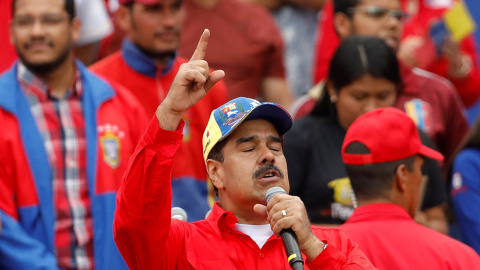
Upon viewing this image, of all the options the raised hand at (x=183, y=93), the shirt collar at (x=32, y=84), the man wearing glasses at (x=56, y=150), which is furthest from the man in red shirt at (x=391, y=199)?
the shirt collar at (x=32, y=84)

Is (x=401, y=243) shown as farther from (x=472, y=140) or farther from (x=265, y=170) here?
(x=472, y=140)

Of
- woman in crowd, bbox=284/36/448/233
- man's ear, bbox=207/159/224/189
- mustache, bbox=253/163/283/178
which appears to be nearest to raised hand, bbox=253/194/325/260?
mustache, bbox=253/163/283/178

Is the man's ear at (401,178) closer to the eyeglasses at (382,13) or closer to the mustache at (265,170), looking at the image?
the mustache at (265,170)

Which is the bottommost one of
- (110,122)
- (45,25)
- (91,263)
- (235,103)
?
(91,263)

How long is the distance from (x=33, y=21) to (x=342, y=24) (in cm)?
224

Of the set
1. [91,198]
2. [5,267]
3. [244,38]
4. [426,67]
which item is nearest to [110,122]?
[91,198]

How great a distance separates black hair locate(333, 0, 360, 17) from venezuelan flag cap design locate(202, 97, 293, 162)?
9.89ft

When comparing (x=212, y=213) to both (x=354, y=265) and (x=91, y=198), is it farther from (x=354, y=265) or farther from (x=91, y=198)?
(x=91, y=198)

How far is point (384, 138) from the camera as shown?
15.8 feet

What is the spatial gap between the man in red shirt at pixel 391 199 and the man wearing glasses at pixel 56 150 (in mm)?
1358

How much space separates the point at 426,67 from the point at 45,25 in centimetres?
311

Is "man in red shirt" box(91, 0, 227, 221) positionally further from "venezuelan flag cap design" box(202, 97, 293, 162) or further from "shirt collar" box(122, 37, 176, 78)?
"venezuelan flag cap design" box(202, 97, 293, 162)

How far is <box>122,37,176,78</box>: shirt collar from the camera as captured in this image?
634 centimetres

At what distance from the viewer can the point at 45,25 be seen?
229 inches
